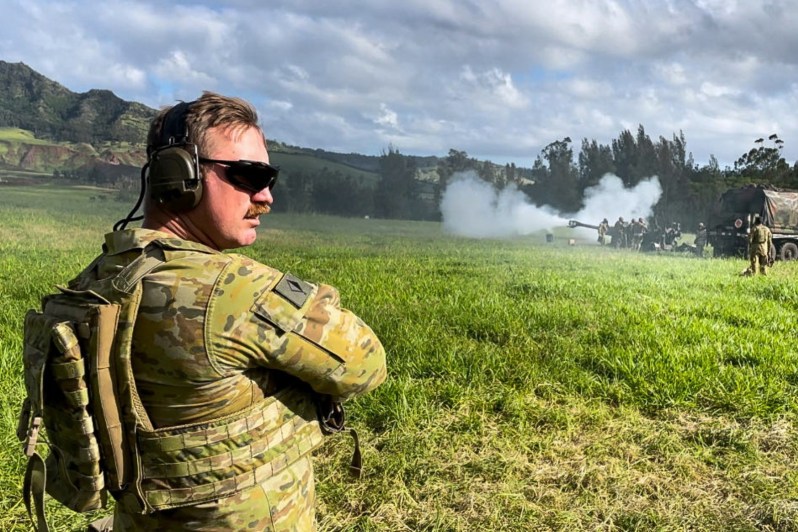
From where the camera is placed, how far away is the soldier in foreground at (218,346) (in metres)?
1.37

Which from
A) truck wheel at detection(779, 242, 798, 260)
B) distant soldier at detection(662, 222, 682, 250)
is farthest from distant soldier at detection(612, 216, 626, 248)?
truck wheel at detection(779, 242, 798, 260)

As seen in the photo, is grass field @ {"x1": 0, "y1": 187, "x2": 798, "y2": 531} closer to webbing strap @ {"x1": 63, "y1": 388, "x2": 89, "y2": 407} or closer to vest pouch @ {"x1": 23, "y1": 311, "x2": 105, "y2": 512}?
vest pouch @ {"x1": 23, "y1": 311, "x2": 105, "y2": 512}

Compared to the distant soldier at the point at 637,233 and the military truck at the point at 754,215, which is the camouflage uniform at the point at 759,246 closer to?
the military truck at the point at 754,215

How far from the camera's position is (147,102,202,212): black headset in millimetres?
1415

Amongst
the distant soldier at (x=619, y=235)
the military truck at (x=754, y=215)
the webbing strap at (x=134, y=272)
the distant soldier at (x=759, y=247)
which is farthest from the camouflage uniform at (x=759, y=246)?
the distant soldier at (x=619, y=235)

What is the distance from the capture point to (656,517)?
313cm

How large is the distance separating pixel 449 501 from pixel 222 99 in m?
2.59

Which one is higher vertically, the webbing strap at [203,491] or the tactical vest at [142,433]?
the tactical vest at [142,433]

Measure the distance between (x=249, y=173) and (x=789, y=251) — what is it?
2499 centimetres

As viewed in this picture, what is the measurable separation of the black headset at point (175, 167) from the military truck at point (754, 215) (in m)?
24.0

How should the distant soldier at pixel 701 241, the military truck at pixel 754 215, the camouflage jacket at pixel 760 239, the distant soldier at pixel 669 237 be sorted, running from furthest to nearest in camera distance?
the distant soldier at pixel 669 237 → the distant soldier at pixel 701 241 → the military truck at pixel 754 215 → the camouflage jacket at pixel 760 239

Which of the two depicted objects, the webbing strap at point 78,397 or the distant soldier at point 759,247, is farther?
the distant soldier at point 759,247

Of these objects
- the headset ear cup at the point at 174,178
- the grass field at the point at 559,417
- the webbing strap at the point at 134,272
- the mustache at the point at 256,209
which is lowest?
the grass field at the point at 559,417

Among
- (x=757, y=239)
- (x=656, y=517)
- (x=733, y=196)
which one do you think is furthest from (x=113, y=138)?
(x=733, y=196)
